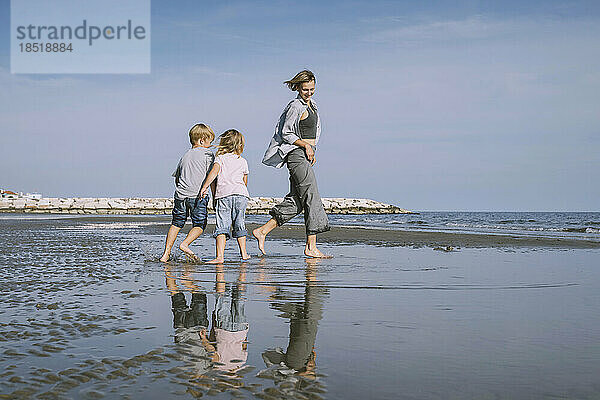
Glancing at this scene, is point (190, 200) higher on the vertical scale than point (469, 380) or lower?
higher

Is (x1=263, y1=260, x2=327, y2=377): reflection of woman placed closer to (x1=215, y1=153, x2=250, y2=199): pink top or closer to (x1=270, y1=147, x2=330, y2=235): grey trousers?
(x1=270, y1=147, x2=330, y2=235): grey trousers

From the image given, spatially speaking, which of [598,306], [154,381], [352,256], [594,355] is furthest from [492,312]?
[352,256]

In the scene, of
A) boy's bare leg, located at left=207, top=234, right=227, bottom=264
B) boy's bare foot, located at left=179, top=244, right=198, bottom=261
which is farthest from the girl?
boy's bare foot, located at left=179, top=244, right=198, bottom=261

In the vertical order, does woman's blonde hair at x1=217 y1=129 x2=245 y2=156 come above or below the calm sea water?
above

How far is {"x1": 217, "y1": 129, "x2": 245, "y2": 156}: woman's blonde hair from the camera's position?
6.63 metres

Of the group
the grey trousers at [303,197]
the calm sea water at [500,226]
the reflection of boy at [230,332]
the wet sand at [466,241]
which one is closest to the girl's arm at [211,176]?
the grey trousers at [303,197]

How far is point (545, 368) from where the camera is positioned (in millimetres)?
2102

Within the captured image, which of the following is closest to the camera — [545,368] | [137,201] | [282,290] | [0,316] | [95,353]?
[545,368]

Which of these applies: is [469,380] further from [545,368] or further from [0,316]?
[0,316]

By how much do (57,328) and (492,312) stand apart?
220cm

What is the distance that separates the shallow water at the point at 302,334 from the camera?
1907 mm

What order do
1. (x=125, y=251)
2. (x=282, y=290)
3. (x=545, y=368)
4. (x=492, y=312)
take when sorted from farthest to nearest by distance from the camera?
1. (x=125, y=251)
2. (x=282, y=290)
3. (x=492, y=312)
4. (x=545, y=368)

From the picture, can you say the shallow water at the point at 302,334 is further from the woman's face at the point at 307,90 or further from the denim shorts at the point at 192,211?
the woman's face at the point at 307,90

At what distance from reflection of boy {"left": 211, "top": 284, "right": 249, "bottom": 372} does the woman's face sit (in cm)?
343
